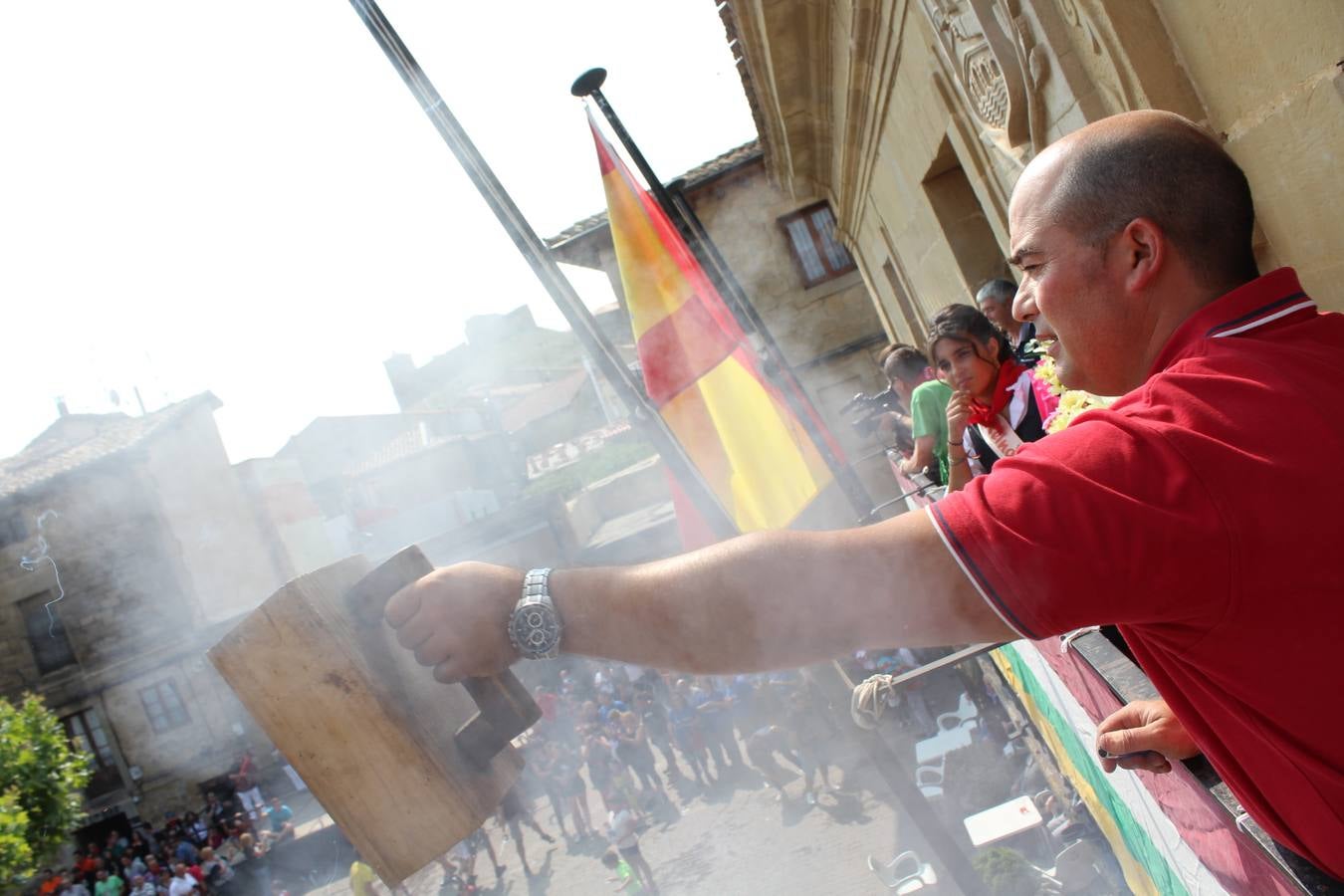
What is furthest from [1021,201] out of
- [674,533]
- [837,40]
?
[674,533]

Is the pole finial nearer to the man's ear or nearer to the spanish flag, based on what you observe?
the spanish flag

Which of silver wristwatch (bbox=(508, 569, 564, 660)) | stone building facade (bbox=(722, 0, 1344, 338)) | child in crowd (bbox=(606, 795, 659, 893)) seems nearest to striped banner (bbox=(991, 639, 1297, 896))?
silver wristwatch (bbox=(508, 569, 564, 660))

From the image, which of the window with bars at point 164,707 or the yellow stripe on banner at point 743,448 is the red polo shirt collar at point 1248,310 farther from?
the window with bars at point 164,707

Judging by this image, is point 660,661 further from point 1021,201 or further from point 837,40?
point 837,40

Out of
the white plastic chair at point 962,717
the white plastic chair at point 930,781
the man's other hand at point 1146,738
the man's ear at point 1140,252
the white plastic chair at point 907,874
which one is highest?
the man's ear at point 1140,252

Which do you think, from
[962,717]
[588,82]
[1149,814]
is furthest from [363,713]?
[962,717]

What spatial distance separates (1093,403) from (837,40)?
5800 mm

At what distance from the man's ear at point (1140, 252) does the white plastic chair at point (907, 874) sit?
256 inches

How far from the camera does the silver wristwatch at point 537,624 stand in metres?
1.25

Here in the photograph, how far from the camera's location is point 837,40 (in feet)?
25.9

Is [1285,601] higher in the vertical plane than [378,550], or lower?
lower

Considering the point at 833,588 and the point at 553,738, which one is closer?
the point at 833,588

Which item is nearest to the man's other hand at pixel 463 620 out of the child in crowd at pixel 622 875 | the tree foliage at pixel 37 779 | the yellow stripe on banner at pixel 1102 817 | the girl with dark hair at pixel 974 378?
the yellow stripe on banner at pixel 1102 817

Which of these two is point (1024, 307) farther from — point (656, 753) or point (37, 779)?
point (37, 779)
